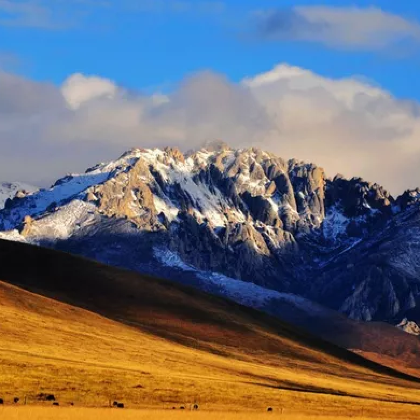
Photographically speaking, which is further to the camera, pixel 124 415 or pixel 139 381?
pixel 139 381

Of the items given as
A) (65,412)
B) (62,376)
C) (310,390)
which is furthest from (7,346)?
(65,412)

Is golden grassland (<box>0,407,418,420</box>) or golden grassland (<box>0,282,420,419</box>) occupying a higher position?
golden grassland (<box>0,282,420,419</box>)

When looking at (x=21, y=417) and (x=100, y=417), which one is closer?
(x=21, y=417)

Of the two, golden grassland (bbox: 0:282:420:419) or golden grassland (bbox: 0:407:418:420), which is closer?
golden grassland (bbox: 0:407:418:420)

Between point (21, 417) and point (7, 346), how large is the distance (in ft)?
210

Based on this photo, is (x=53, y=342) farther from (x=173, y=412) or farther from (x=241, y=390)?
(x=173, y=412)

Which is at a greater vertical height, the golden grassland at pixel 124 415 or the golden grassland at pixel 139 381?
the golden grassland at pixel 139 381

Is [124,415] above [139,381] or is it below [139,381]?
below

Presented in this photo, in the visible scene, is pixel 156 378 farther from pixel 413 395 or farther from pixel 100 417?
pixel 413 395

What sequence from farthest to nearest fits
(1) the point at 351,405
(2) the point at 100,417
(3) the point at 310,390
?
A: (3) the point at 310,390
(1) the point at 351,405
(2) the point at 100,417

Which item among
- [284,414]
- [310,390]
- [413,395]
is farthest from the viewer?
[413,395]

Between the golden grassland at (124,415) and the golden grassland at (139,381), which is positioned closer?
the golden grassland at (124,415)

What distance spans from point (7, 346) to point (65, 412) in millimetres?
58362

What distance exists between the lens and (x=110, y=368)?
138 metres
